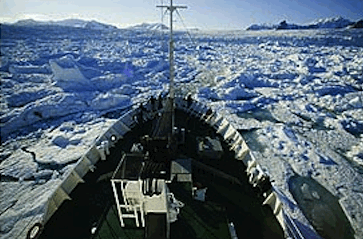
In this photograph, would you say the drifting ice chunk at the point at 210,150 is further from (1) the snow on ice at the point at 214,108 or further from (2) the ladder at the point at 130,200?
(1) the snow on ice at the point at 214,108

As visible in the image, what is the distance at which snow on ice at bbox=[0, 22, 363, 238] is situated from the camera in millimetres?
10297

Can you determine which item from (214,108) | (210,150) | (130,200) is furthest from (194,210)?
(214,108)

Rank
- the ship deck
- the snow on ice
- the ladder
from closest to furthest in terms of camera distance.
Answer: the ladder
the ship deck
the snow on ice

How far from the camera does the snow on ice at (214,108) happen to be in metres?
10.3

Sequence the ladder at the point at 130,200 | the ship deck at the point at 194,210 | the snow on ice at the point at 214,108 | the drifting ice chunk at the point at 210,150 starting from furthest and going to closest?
the snow on ice at the point at 214,108, the drifting ice chunk at the point at 210,150, the ship deck at the point at 194,210, the ladder at the point at 130,200

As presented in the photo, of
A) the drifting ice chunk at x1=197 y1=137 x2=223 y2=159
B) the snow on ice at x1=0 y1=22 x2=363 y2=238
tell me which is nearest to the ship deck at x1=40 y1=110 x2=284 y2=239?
the drifting ice chunk at x1=197 y1=137 x2=223 y2=159

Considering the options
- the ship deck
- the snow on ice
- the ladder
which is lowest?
the snow on ice

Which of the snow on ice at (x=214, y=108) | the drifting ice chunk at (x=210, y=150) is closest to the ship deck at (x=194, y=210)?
the drifting ice chunk at (x=210, y=150)

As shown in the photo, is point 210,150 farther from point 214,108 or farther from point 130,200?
point 214,108

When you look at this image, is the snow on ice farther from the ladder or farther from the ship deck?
the ladder

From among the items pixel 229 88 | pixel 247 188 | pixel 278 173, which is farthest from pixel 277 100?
pixel 247 188

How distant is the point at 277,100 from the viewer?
20453 millimetres

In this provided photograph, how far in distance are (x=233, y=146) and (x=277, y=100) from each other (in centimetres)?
1290

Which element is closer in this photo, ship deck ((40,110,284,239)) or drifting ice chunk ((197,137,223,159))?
ship deck ((40,110,284,239))
